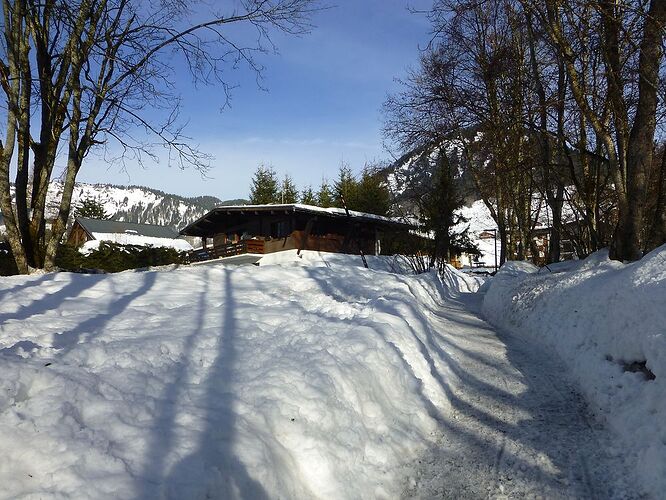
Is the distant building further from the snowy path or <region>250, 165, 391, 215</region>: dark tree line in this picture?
the snowy path

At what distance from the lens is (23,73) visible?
Result: 31.2ft

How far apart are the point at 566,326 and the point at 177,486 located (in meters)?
6.04

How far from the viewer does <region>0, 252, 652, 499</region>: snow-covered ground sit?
258 cm

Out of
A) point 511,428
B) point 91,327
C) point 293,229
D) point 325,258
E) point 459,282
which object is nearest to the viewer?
point 511,428

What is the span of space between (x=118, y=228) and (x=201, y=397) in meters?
60.6

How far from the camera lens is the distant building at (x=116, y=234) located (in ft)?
176

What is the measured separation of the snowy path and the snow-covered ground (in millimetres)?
17

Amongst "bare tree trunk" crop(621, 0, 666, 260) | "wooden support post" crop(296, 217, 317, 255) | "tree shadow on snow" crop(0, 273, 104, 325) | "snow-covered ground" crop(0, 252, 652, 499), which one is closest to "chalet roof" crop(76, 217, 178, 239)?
"wooden support post" crop(296, 217, 317, 255)

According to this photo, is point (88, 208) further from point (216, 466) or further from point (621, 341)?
point (621, 341)

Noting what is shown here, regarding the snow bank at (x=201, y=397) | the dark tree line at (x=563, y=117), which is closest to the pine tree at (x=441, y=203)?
the dark tree line at (x=563, y=117)

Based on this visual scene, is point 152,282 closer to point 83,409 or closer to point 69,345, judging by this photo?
point 69,345

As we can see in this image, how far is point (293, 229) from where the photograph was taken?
29000mm

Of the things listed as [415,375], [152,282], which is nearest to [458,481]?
[415,375]

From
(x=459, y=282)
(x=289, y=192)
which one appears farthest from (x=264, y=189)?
(x=459, y=282)
